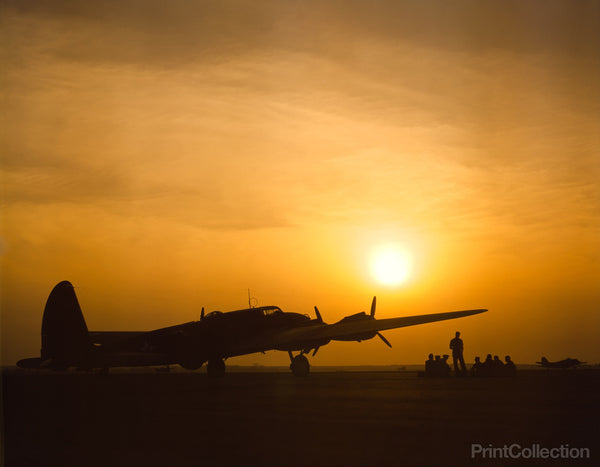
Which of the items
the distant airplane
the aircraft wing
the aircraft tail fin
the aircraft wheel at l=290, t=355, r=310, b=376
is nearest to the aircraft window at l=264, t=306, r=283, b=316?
the aircraft wing

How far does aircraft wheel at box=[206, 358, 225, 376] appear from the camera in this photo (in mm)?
35344

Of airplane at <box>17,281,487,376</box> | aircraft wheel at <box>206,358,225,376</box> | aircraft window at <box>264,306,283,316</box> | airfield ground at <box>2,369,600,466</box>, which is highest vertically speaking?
aircraft window at <box>264,306,283,316</box>

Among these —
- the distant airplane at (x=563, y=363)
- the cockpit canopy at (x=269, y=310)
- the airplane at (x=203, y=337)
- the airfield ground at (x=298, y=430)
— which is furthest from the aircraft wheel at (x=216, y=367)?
the distant airplane at (x=563, y=363)

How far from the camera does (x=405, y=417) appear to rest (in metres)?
14.1

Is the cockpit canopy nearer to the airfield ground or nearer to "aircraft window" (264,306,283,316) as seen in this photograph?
"aircraft window" (264,306,283,316)

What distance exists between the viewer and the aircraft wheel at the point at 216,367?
35344 millimetres

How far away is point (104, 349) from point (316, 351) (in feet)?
32.3

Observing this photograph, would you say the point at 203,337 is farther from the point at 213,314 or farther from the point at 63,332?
the point at 63,332

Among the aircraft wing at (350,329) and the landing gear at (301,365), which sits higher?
the aircraft wing at (350,329)

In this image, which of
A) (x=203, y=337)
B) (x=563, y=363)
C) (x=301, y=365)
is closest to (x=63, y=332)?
(x=203, y=337)

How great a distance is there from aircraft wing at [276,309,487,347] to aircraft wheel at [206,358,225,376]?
361 centimetres

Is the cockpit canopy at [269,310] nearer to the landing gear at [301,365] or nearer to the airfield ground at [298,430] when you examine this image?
the landing gear at [301,365]

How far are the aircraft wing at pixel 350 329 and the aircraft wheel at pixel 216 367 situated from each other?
3609 mm

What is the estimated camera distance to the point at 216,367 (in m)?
35.7
